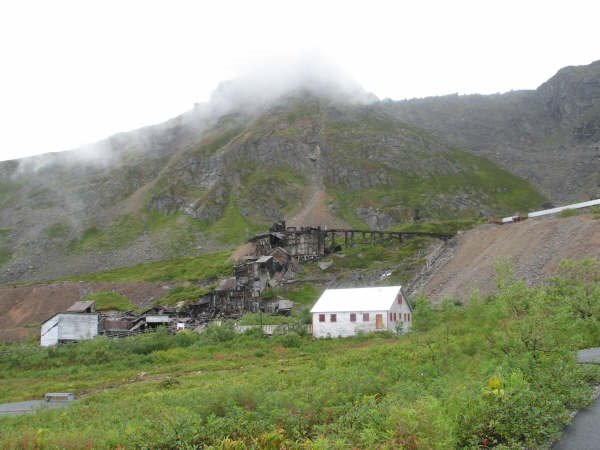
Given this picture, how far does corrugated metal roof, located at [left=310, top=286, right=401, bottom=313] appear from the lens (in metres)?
57.7

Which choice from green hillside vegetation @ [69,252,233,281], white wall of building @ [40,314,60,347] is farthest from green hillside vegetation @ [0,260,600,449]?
green hillside vegetation @ [69,252,233,281]

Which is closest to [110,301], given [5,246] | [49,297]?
[49,297]

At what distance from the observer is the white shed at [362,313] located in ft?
186

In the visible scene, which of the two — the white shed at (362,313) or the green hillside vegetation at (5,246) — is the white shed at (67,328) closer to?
the white shed at (362,313)

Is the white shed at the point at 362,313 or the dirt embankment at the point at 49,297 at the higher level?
the white shed at the point at 362,313

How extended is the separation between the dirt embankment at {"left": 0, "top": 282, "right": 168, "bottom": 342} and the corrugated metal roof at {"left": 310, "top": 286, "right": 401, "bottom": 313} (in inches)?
Answer: 2006

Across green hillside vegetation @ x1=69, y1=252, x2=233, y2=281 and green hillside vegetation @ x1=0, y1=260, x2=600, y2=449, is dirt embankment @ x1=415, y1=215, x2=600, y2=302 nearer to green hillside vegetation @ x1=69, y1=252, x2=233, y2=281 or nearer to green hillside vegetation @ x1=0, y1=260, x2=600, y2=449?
green hillside vegetation @ x1=0, y1=260, x2=600, y2=449

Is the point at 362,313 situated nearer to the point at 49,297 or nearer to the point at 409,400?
the point at 409,400

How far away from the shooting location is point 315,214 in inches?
6831

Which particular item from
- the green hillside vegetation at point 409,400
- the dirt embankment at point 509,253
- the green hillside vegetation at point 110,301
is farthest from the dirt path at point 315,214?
the green hillside vegetation at point 409,400

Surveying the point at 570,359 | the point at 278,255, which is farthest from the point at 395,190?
the point at 570,359

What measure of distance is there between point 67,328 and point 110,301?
3216 cm

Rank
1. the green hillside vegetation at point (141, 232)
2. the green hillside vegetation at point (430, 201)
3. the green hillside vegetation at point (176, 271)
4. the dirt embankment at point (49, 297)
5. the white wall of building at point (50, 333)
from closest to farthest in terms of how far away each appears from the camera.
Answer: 1. the white wall of building at point (50, 333)
2. the dirt embankment at point (49, 297)
3. the green hillside vegetation at point (176, 271)
4. the green hillside vegetation at point (141, 232)
5. the green hillside vegetation at point (430, 201)

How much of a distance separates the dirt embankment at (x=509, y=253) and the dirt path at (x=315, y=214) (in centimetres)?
7982
